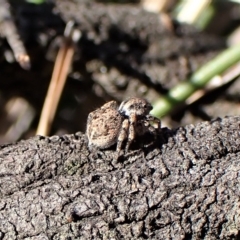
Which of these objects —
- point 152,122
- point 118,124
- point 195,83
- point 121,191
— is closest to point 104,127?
point 118,124

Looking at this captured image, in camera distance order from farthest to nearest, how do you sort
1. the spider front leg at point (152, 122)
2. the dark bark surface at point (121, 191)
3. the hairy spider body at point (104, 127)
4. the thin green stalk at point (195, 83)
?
the thin green stalk at point (195, 83) → the spider front leg at point (152, 122) → the hairy spider body at point (104, 127) → the dark bark surface at point (121, 191)

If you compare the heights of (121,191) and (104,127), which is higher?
(104,127)

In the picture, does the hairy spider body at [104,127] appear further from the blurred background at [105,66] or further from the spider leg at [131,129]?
the blurred background at [105,66]

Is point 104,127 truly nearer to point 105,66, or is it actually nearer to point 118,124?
point 118,124

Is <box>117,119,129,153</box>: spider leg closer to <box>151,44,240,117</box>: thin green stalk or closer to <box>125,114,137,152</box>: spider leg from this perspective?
<box>125,114,137,152</box>: spider leg

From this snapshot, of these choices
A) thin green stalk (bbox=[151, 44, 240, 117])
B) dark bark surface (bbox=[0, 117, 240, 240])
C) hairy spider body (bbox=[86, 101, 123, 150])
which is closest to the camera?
dark bark surface (bbox=[0, 117, 240, 240])

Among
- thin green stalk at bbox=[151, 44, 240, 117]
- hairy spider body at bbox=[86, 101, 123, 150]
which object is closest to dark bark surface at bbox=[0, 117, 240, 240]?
hairy spider body at bbox=[86, 101, 123, 150]

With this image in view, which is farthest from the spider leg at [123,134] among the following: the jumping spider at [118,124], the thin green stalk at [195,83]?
the thin green stalk at [195,83]
